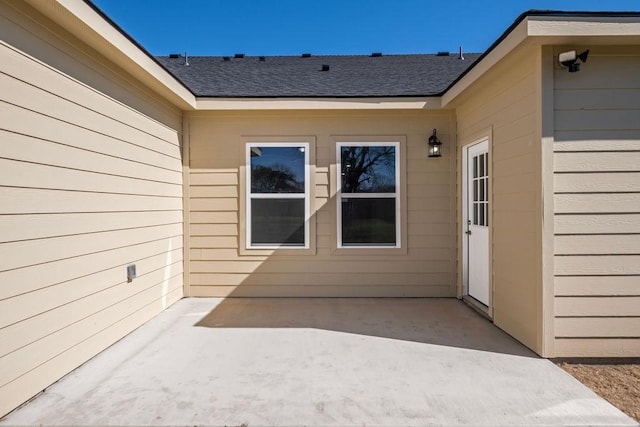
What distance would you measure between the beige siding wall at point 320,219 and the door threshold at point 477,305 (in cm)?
24

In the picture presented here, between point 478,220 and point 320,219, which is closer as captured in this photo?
point 478,220

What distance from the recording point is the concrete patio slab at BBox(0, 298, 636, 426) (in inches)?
79.3

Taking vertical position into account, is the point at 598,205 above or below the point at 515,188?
below

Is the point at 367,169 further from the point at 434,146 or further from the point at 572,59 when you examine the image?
the point at 572,59

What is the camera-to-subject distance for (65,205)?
98.7 inches

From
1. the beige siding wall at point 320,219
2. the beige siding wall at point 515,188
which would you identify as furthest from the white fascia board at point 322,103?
the beige siding wall at point 515,188

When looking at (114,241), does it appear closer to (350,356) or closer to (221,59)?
(350,356)

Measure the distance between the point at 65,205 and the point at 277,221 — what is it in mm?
2482

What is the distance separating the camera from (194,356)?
2.80 meters

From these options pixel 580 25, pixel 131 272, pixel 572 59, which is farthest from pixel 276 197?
pixel 580 25

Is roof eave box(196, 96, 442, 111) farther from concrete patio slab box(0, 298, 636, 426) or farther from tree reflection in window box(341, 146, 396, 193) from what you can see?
concrete patio slab box(0, 298, 636, 426)

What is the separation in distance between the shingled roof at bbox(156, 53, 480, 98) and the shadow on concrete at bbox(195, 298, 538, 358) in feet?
8.65

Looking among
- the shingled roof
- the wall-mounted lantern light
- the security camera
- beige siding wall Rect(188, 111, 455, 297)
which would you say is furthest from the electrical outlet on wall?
the security camera

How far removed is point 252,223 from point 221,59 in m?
3.59
